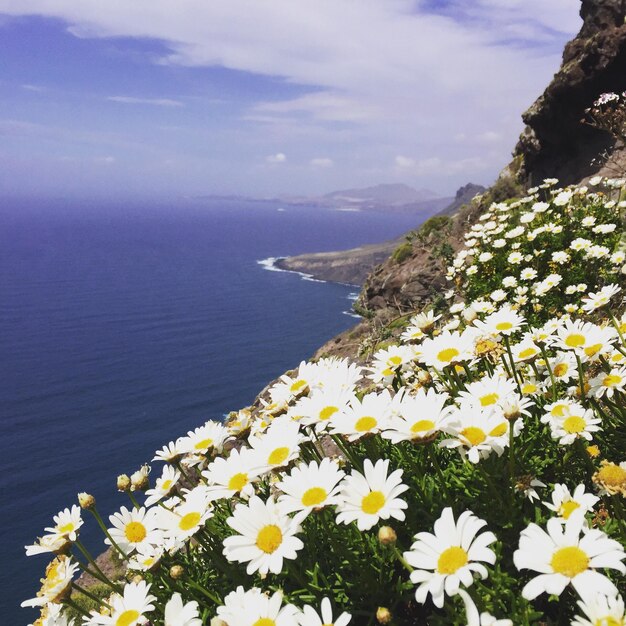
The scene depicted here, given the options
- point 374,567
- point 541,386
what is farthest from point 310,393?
point 541,386

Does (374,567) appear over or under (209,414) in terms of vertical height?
over

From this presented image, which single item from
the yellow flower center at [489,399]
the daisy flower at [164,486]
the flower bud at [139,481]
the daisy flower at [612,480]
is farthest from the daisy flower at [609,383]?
the flower bud at [139,481]

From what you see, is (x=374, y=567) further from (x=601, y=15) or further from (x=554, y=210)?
(x=601, y=15)

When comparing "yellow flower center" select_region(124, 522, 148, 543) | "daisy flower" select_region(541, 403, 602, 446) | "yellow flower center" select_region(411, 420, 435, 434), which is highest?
"yellow flower center" select_region(411, 420, 435, 434)

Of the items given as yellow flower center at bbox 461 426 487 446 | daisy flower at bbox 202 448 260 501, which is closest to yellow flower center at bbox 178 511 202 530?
daisy flower at bbox 202 448 260 501

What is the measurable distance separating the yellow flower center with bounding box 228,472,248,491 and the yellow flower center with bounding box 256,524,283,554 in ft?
1.37

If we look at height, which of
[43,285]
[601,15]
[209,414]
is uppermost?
[601,15]

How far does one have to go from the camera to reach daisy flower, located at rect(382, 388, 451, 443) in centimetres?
279

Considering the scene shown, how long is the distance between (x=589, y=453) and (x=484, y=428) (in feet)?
3.52

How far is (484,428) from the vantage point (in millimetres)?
2938

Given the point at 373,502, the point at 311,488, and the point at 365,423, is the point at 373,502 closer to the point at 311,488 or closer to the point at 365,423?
the point at 311,488

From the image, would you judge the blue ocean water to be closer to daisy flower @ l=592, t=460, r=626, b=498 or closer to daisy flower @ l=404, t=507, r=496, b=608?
daisy flower @ l=404, t=507, r=496, b=608

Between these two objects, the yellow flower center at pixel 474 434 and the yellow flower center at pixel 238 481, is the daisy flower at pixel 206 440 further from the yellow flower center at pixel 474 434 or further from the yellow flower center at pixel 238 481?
the yellow flower center at pixel 474 434

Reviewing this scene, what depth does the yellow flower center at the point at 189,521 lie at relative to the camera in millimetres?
3170
